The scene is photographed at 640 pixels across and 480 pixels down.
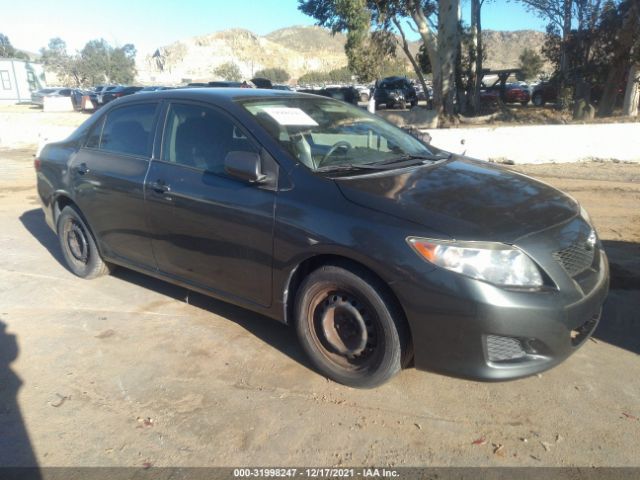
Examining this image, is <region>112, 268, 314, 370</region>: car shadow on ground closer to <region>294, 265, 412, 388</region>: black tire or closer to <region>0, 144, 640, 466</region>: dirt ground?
<region>0, 144, 640, 466</region>: dirt ground

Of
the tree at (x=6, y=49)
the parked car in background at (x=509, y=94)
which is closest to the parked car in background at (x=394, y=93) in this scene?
the parked car in background at (x=509, y=94)

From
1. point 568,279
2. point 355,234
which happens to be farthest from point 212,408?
point 568,279

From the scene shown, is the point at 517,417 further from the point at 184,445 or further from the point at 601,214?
the point at 601,214

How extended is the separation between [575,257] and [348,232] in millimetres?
1257

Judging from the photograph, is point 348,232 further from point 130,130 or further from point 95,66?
point 95,66

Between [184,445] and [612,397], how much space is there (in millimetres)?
2388

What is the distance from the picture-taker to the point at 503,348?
107 inches

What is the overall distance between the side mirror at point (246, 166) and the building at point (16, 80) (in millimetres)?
59561

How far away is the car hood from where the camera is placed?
2.77 metres

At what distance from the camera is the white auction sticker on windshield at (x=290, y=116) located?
3.65 m

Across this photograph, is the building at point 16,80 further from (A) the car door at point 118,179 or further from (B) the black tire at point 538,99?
(A) the car door at point 118,179

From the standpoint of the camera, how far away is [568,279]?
278cm

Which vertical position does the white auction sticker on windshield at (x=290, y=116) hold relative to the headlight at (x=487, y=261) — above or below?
above

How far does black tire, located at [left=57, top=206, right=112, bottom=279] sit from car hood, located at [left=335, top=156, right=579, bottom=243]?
110 inches
